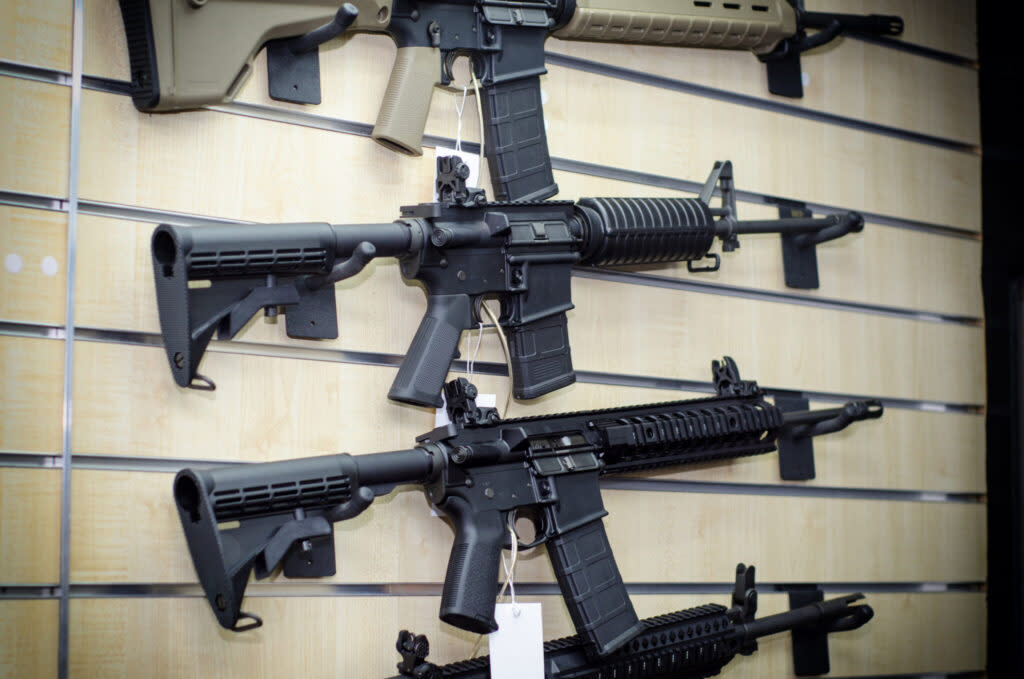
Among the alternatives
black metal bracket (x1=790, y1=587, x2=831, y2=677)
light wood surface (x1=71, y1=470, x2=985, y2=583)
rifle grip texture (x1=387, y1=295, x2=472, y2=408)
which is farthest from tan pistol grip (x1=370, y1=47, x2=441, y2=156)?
black metal bracket (x1=790, y1=587, x2=831, y2=677)

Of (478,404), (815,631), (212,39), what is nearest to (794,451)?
(815,631)

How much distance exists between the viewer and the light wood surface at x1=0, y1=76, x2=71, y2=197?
6.68ft

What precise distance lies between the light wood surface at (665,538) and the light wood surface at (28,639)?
93mm

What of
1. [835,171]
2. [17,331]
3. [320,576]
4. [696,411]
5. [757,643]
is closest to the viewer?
[17,331]

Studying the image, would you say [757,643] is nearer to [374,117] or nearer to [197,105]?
[374,117]

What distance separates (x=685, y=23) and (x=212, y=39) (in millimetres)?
1318

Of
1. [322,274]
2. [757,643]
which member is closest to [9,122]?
[322,274]

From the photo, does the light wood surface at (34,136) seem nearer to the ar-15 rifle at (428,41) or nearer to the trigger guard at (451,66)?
the ar-15 rifle at (428,41)

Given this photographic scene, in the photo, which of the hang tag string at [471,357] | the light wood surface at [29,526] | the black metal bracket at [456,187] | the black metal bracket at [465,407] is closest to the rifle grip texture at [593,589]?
the black metal bracket at [465,407]

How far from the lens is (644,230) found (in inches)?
102

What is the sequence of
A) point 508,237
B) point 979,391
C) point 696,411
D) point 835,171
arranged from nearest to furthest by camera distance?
point 508,237 < point 696,411 < point 835,171 < point 979,391

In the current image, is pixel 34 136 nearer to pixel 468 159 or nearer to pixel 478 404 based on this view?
pixel 468 159

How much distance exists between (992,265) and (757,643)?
5.25ft

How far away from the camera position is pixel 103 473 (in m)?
2.08
